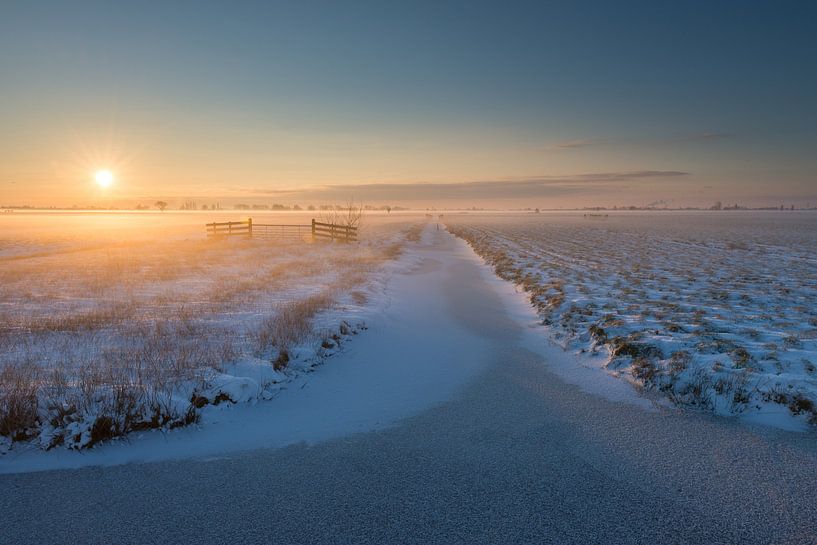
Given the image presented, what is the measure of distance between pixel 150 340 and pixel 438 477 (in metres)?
7.35

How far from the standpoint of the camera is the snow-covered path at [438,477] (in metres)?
3.48

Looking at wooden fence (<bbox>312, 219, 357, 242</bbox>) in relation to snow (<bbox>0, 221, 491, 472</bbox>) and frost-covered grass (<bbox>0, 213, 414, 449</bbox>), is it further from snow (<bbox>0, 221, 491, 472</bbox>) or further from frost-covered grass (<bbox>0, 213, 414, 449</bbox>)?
snow (<bbox>0, 221, 491, 472</bbox>)

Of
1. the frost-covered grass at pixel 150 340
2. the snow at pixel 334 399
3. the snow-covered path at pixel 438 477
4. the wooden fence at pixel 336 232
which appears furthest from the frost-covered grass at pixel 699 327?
the wooden fence at pixel 336 232

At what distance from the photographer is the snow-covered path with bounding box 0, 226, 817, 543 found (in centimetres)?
348

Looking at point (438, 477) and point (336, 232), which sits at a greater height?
point (336, 232)

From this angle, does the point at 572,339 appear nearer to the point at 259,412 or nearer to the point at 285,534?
the point at 259,412

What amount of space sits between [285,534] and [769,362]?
7.82 m

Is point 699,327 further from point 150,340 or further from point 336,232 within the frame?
point 336,232

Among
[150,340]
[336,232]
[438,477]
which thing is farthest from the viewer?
[336,232]

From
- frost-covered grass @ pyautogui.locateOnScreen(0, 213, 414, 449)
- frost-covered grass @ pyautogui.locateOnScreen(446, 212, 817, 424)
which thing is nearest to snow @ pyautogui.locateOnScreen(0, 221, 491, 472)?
frost-covered grass @ pyautogui.locateOnScreen(0, 213, 414, 449)

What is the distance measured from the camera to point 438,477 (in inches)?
165

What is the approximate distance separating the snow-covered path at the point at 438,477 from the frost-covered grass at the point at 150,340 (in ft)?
1.63

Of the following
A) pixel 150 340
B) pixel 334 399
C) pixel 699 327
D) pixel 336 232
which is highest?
pixel 336 232

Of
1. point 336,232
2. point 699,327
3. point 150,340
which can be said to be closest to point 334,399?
point 150,340
